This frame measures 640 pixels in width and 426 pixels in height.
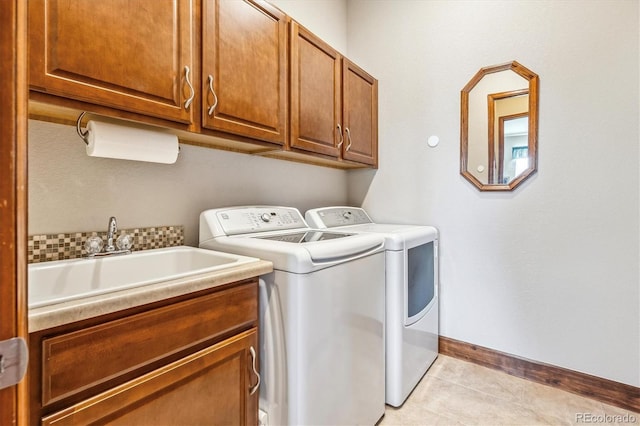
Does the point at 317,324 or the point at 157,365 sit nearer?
the point at 157,365

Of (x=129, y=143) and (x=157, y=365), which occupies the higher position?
(x=129, y=143)

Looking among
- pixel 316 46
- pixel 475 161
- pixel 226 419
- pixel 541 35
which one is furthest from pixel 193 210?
→ pixel 541 35

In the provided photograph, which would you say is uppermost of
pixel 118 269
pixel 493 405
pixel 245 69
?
pixel 245 69

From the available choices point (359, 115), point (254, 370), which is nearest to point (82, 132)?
point (254, 370)

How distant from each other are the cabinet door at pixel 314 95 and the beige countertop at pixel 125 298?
2.95 ft

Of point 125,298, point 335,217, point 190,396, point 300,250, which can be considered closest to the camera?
point 125,298

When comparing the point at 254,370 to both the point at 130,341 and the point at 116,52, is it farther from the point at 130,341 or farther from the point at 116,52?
the point at 116,52

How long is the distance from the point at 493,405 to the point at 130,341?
1855 millimetres

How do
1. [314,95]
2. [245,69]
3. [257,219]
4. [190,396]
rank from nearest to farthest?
[190,396], [245,69], [257,219], [314,95]

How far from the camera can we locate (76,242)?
121 centimetres

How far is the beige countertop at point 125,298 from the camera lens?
0.66 metres

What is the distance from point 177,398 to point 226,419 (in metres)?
0.24

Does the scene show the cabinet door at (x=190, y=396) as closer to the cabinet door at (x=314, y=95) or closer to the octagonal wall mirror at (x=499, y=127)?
the cabinet door at (x=314, y=95)

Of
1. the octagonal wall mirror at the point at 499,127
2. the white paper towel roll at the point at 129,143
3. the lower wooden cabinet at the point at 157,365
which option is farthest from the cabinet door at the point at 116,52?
the octagonal wall mirror at the point at 499,127
